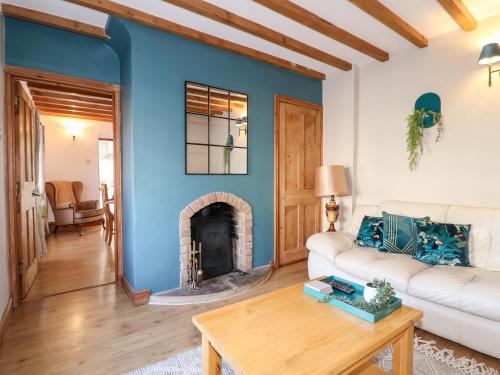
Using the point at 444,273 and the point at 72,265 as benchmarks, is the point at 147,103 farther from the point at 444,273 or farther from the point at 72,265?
the point at 444,273

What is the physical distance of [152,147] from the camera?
8.54 feet

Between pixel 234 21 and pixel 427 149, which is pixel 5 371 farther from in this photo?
pixel 427 149

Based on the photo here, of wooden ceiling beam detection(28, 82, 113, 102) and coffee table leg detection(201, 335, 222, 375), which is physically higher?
wooden ceiling beam detection(28, 82, 113, 102)

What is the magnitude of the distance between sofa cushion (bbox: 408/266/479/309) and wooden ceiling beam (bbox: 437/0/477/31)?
6.97ft

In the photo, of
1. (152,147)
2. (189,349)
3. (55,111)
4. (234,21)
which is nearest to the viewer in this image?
(189,349)

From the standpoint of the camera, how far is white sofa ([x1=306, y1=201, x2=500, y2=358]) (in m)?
1.79

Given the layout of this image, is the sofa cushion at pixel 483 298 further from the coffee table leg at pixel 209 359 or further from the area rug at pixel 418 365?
the coffee table leg at pixel 209 359

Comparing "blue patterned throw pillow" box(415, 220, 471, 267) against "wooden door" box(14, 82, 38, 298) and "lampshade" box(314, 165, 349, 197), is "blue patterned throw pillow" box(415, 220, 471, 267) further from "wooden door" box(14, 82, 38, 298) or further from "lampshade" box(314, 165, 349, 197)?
"wooden door" box(14, 82, 38, 298)

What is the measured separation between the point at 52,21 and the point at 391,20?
9.79 feet

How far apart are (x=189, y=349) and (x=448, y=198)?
2.81m

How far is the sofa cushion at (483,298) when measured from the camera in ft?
5.60

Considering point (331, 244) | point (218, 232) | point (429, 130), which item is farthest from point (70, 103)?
point (429, 130)

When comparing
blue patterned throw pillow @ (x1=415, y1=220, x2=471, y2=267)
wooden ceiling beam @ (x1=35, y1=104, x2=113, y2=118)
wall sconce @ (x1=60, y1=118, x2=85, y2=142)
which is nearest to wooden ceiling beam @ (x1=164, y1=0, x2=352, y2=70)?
blue patterned throw pillow @ (x1=415, y1=220, x2=471, y2=267)

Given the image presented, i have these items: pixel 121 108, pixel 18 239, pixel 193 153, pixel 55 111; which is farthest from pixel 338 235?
pixel 55 111
